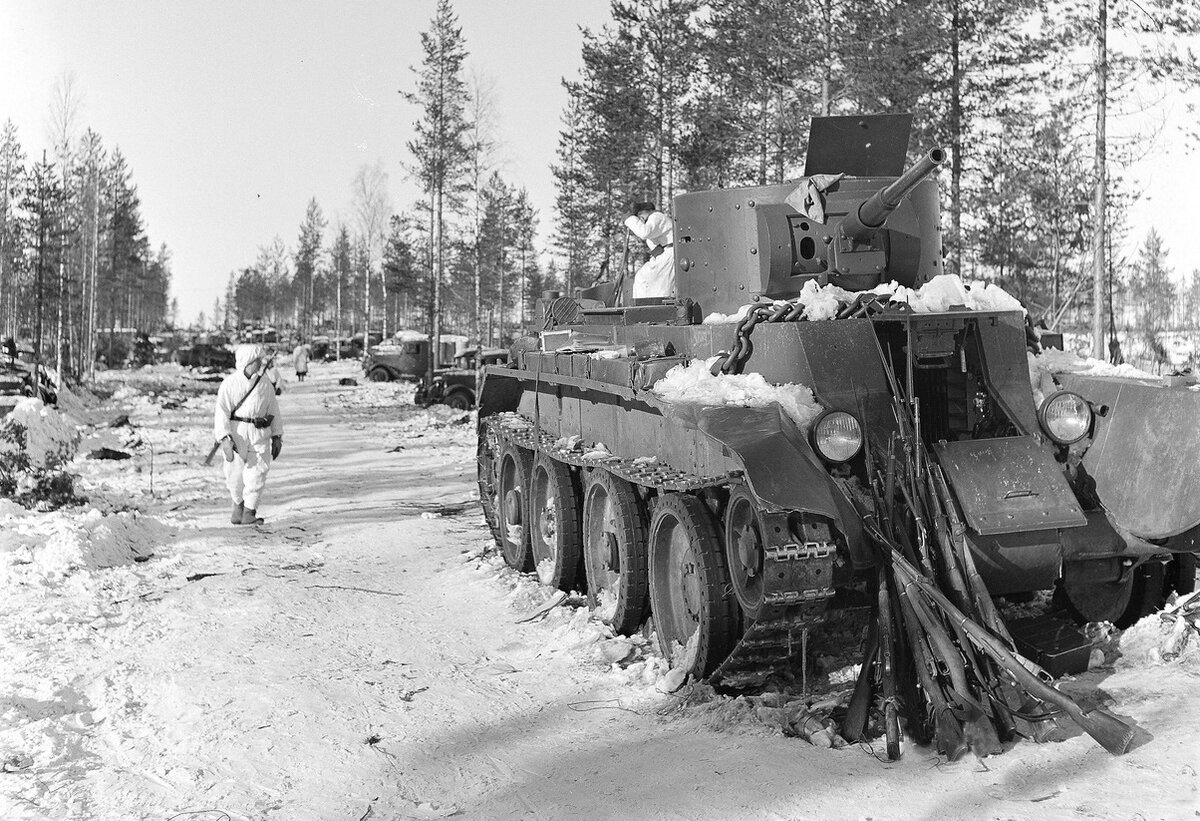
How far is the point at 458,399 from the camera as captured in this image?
25875mm

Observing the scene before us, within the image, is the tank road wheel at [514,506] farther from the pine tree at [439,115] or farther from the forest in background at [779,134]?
the pine tree at [439,115]

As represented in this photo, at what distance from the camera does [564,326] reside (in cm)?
909

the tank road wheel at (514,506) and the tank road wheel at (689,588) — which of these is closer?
the tank road wheel at (689,588)

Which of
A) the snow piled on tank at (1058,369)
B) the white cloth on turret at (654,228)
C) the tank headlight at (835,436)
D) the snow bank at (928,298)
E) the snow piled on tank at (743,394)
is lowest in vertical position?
the tank headlight at (835,436)

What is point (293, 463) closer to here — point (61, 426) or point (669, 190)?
point (61, 426)

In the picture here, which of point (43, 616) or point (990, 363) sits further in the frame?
point (43, 616)

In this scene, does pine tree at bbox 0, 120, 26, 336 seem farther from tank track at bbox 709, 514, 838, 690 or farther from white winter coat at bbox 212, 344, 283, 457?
tank track at bbox 709, 514, 838, 690

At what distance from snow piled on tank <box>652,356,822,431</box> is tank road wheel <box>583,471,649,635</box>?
133 centimetres

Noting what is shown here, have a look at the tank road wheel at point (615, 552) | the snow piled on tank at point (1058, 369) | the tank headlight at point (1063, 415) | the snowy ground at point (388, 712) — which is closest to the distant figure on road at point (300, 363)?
the snowy ground at point (388, 712)

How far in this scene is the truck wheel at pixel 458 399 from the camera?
25.8 m

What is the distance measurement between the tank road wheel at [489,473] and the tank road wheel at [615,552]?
8.24ft

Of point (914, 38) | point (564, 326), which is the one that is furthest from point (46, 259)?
point (564, 326)

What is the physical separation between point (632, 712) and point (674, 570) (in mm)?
1122

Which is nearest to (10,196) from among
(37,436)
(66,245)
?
(66,245)
